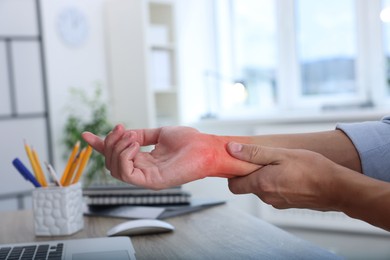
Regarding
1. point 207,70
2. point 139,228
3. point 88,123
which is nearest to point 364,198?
point 139,228

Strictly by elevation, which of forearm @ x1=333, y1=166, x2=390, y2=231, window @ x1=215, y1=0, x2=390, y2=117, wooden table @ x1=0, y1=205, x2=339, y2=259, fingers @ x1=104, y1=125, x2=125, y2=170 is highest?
window @ x1=215, y1=0, x2=390, y2=117

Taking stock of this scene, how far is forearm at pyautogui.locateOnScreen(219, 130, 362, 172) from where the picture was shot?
Result: 2.92ft

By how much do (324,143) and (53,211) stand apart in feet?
1.84

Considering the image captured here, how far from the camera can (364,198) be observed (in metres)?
0.72

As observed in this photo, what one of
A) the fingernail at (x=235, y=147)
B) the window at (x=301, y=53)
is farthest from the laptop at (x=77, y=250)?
the window at (x=301, y=53)

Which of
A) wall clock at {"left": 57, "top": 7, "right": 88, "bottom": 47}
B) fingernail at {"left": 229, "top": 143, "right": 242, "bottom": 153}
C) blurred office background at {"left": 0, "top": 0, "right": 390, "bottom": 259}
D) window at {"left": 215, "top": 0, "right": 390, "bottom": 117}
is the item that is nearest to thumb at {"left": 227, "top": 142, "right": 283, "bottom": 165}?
fingernail at {"left": 229, "top": 143, "right": 242, "bottom": 153}

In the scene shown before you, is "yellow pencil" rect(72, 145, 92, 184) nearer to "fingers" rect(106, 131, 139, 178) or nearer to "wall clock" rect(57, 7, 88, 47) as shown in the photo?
"fingers" rect(106, 131, 139, 178)

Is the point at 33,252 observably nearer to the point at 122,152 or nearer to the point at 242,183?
the point at 122,152

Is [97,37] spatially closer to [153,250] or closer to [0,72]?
[0,72]

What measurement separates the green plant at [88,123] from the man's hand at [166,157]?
7.18ft

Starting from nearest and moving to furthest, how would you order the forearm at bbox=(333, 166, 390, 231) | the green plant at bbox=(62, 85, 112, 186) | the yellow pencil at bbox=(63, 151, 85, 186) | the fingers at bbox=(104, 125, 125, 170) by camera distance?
the forearm at bbox=(333, 166, 390, 231) → the fingers at bbox=(104, 125, 125, 170) → the yellow pencil at bbox=(63, 151, 85, 186) → the green plant at bbox=(62, 85, 112, 186)

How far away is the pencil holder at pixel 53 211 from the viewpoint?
41.9 inches

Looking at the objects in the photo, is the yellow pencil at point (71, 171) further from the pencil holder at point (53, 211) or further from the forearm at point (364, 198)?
the forearm at point (364, 198)

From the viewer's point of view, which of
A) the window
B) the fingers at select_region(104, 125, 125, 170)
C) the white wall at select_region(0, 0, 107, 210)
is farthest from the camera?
the window
